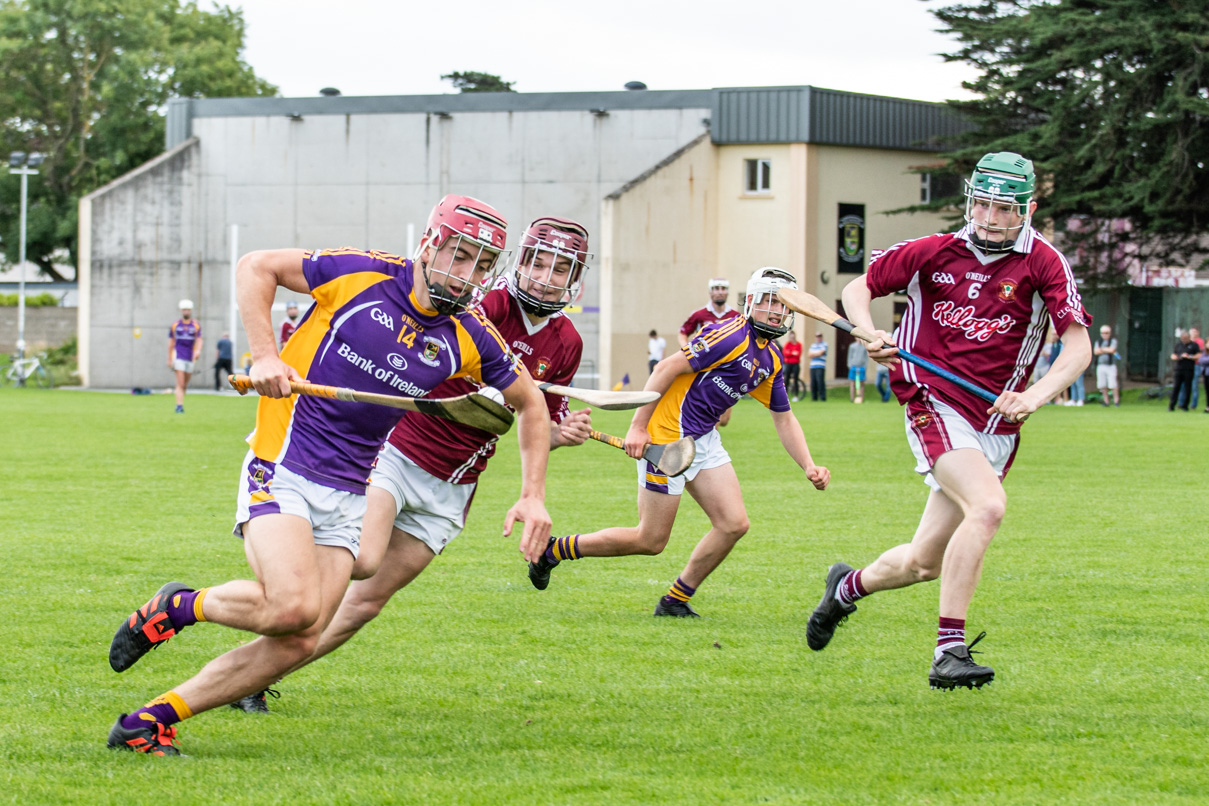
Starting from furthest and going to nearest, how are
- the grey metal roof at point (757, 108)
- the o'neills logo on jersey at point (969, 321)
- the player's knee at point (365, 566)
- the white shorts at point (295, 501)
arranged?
1. the grey metal roof at point (757, 108)
2. the o'neills logo on jersey at point (969, 321)
3. the player's knee at point (365, 566)
4. the white shorts at point (295, 501)

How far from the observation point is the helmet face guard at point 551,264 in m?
6.07

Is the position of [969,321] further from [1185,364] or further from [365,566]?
[1185,364]

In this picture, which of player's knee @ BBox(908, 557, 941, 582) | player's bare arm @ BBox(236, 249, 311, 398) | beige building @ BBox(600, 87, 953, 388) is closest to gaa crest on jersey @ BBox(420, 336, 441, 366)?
player's bare arm @ BBox(236, 249, 311, 398)

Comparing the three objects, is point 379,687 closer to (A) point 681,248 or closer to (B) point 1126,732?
(B) point 1126,732

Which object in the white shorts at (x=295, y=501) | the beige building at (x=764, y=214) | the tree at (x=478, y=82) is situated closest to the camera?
the white shorts at (x=295, y=501)

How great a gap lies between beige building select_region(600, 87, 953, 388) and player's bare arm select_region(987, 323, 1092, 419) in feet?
106

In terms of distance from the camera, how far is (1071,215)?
3691cm

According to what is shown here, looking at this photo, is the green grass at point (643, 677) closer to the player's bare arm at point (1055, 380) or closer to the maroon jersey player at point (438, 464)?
the maroon jersey player at point (438, 464)

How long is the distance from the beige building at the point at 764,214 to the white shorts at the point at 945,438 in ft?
105

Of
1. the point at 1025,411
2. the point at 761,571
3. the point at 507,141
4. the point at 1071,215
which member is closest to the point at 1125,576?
the point at 761,571

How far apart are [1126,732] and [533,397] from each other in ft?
8.42

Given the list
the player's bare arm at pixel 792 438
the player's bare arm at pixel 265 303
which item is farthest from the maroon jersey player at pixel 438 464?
the player's bare arm at pixel 792 438

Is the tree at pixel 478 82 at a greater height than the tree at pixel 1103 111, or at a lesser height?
greater

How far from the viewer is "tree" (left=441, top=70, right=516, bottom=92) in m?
71.9
